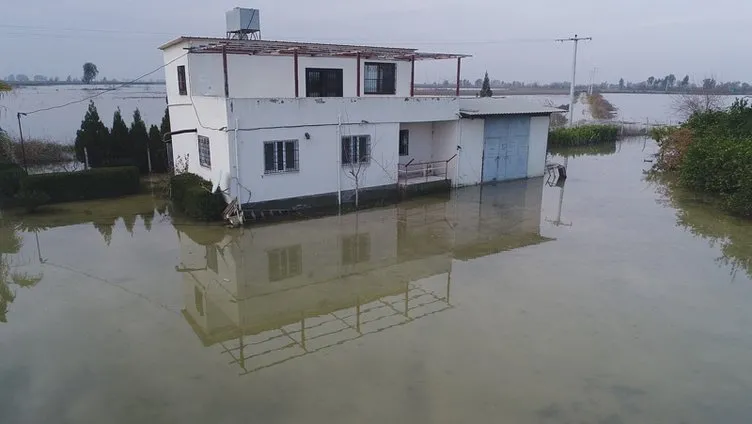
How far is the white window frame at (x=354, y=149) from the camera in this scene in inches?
666

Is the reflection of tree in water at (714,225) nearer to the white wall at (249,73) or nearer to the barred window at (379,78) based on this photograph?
the barred window at (379,78)

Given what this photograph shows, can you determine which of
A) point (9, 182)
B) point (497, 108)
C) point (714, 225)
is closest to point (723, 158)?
point (714, 225)

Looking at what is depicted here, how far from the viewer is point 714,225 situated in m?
15.1

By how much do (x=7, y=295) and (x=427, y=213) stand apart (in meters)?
11.0

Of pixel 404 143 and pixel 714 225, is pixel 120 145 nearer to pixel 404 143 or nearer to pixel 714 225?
pixel 404 143

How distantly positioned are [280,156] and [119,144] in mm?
10493

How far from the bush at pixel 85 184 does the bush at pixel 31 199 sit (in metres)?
0.44

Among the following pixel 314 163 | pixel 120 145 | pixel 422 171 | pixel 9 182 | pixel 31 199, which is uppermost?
pixel 314 163

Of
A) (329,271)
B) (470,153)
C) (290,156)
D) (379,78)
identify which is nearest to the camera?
(329,271)

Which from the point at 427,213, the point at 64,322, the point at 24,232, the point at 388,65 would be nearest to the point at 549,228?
the point at 427,213

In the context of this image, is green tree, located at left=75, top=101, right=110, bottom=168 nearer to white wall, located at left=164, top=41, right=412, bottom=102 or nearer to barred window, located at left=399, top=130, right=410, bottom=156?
white wall, located at left=164, top=41, right=412, bottom=102

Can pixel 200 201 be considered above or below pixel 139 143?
below

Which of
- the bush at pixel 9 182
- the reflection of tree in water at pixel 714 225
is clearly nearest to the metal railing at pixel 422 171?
the reflection of tree in water at pixel 714 225

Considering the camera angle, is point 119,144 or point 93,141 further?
point 119,144
